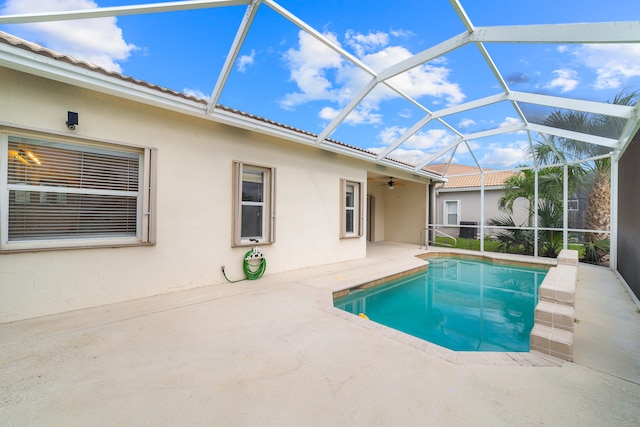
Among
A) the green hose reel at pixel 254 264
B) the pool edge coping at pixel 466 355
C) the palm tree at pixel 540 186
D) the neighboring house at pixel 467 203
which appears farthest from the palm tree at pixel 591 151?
the green hose reel at pixel 254 264

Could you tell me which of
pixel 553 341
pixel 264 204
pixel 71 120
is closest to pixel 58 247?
pixel 71 120

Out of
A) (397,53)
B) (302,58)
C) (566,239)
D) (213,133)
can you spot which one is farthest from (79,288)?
(566,239)

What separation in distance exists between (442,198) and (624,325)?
14.3 metres

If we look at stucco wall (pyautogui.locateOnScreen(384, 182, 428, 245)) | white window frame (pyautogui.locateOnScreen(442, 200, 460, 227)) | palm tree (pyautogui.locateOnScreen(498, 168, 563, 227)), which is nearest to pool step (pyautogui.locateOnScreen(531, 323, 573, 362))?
palm tree (pyautogui.locateOnScreen(498, 168, 563, 227))

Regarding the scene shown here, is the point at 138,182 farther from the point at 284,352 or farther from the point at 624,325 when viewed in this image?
the point at 624,325

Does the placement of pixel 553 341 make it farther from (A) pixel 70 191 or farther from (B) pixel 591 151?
(B) pixel 591 151

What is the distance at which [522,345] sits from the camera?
4016mm

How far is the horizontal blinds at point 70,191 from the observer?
12.3 feet

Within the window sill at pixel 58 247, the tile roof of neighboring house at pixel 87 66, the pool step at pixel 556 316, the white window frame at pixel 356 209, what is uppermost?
the tile roof of neighboring house at pixel 87 66

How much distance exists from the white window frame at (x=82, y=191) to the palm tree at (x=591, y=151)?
324 inches

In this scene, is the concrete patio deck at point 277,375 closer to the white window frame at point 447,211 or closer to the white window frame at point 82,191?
the white window frame at point 82,191

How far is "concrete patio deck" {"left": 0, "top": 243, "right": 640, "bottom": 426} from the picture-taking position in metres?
2.03

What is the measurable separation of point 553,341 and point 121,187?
6.42 meters

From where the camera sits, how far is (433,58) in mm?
4488
